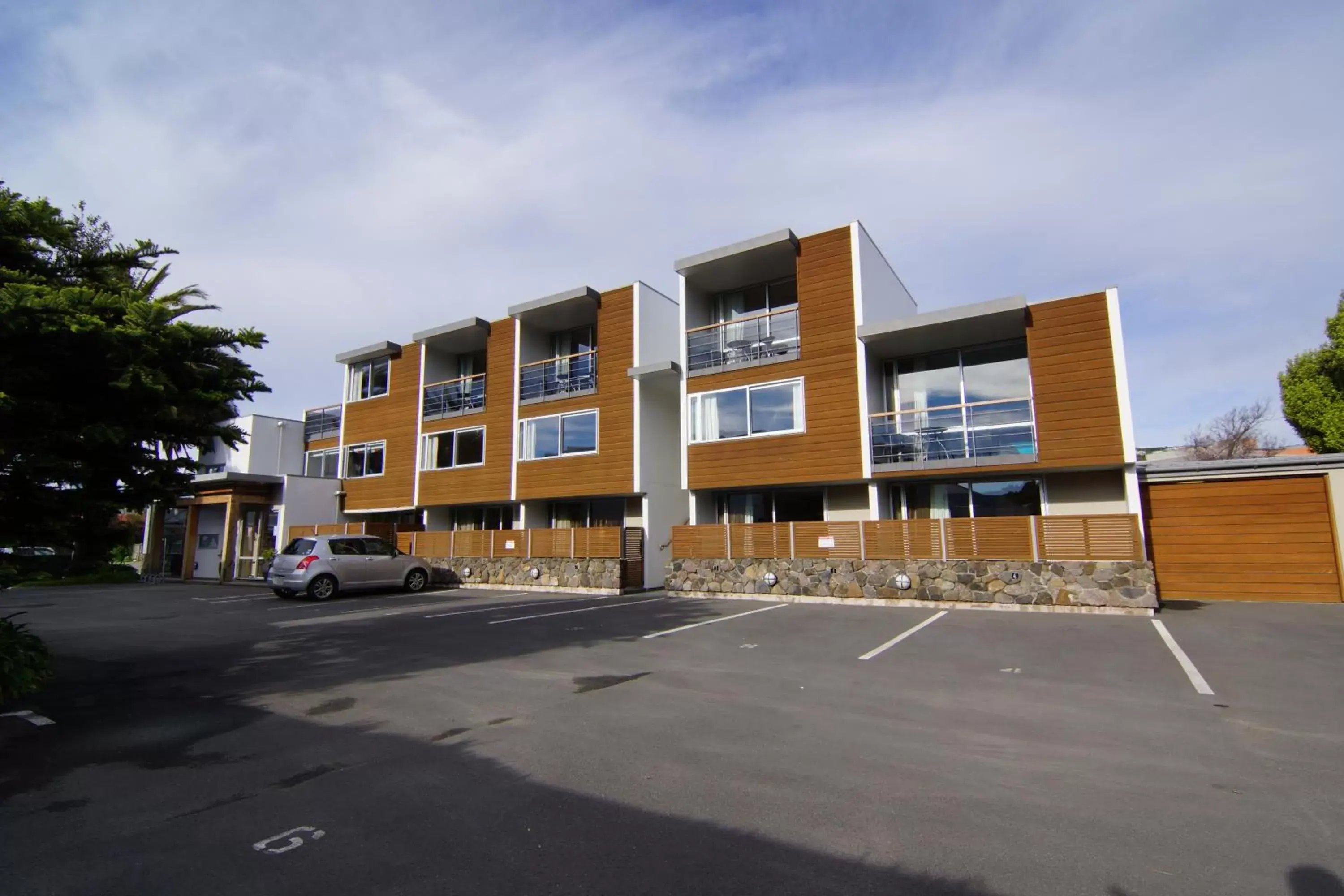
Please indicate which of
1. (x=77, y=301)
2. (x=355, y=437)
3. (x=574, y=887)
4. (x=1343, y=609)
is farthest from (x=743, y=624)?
(x=355, y=437)

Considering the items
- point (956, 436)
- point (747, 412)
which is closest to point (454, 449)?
point (747, 412)

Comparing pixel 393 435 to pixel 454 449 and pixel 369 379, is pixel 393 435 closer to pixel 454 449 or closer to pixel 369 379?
pixel 369 379

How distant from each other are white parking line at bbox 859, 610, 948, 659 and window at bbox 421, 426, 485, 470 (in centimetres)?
1549

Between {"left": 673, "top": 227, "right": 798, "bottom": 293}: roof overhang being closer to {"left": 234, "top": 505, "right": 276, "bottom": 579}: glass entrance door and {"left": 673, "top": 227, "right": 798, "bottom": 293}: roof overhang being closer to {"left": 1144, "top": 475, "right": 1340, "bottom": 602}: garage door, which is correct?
{"left": 1144, "top": 475, "right": 1340, "bottom": 602}: garage door

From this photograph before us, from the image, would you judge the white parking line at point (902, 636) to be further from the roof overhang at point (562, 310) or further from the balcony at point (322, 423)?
the balcony at point (322, 423)

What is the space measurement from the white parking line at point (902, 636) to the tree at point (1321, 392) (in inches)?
761

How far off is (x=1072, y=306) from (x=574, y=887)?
587 inches

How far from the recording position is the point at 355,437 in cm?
2748

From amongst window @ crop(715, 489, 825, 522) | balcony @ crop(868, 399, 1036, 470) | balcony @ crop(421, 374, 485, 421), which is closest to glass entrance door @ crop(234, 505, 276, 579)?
balcony @ crop(421, 374, 485, 421)

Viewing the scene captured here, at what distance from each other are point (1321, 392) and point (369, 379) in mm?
34449

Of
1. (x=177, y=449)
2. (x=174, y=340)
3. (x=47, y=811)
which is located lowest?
(x=47, y=811)

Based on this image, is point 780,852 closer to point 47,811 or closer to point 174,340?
point 47,811

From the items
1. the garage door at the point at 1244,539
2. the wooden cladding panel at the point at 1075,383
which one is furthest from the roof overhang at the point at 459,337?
the garage door at the point at 1244,539

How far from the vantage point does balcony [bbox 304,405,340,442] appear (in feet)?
94.4
